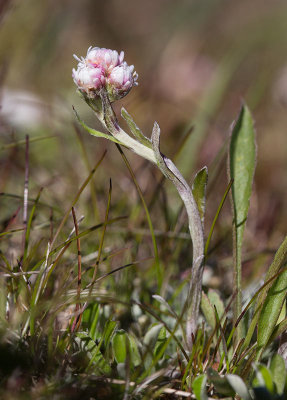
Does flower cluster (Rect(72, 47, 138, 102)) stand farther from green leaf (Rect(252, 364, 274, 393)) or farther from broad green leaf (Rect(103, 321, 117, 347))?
green leaf (Rect(252, 364, 274, 393))

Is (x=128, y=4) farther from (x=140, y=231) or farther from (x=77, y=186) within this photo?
(x=140, y=231)

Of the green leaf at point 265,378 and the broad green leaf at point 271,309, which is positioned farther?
the broad green leaf at point 271,309

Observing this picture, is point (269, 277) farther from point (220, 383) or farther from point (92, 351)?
point (92, 351)

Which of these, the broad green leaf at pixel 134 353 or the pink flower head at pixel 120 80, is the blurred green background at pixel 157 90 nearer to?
the broad green leaf at pixel 134 353

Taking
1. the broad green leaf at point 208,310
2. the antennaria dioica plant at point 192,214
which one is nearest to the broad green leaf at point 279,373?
the antennaria dioica plant at point 192,214

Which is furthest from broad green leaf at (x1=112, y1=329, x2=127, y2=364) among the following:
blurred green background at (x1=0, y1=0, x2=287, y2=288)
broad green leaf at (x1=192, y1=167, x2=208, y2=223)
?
blurred green background at (x1=0, y1=0, x2=287, y2=288)

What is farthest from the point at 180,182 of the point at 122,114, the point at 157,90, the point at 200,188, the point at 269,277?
the point at 157,90
